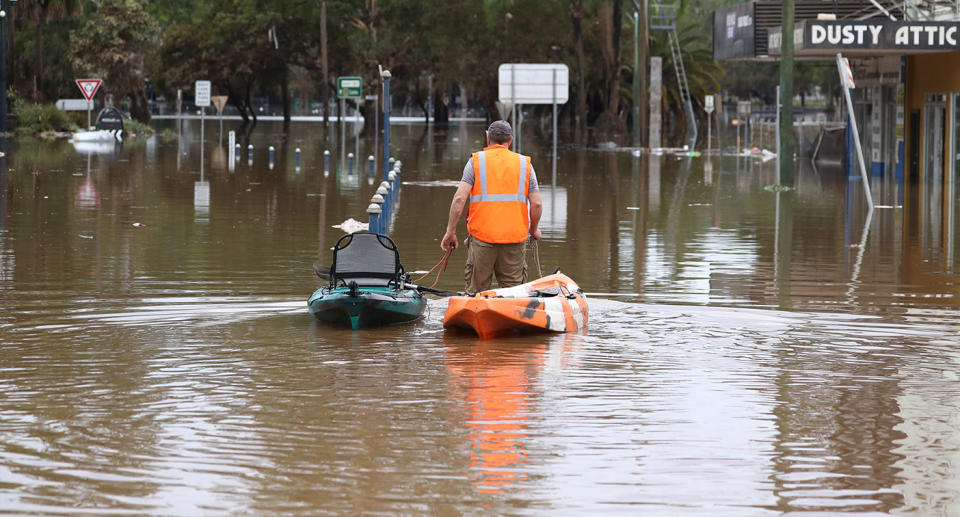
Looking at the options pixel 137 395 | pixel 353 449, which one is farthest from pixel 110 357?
pixel 353 449

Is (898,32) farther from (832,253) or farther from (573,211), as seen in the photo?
(832,253)

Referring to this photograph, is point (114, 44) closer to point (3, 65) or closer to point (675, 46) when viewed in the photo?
point (3, 65)

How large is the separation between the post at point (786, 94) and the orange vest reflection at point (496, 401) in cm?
1936

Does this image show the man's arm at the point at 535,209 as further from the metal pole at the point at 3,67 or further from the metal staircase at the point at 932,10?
the metal pole at the point at 3,67

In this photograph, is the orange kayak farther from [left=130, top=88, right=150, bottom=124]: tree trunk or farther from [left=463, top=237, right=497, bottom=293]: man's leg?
[left=130, top=88, right=150, bottom=124]: tree trunk

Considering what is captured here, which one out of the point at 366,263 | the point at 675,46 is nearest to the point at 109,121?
the point at 675,46

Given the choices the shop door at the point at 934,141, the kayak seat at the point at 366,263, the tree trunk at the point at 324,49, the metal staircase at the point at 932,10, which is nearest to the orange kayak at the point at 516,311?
the kayak seat at the point at 366,263

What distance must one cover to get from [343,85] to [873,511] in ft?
174

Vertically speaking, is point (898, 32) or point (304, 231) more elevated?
point (898, 32)

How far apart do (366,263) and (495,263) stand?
111cm

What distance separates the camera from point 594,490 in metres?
7.13

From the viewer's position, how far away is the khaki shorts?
12422mm

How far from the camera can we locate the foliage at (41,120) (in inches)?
2391

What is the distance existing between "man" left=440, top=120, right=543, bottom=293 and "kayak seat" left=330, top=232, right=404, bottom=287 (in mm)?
516
